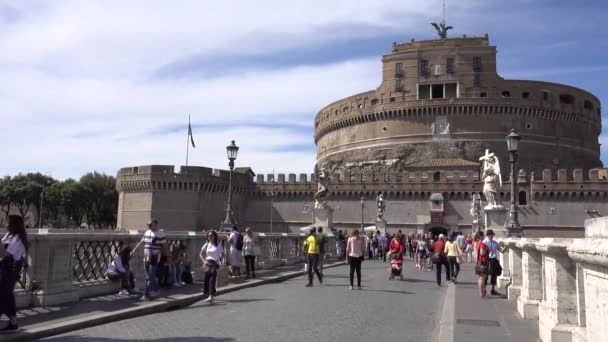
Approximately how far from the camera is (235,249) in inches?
561

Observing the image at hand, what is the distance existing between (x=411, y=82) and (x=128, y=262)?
54814mm

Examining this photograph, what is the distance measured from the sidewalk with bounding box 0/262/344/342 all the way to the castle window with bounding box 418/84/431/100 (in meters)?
53.0

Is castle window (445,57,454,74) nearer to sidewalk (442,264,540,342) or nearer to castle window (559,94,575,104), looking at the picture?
castle window (559,94,575,104)

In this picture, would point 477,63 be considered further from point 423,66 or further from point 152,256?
point 152,256

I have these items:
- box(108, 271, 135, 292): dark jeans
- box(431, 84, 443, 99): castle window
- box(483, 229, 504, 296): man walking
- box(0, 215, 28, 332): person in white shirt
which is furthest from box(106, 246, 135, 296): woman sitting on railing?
box(431, 84, 443, 99): castle window

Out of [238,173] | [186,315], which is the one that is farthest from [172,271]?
[238,173]

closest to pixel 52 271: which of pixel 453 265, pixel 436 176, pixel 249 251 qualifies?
pixel 249 251

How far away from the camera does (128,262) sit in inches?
412

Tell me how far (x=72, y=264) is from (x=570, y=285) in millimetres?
7466

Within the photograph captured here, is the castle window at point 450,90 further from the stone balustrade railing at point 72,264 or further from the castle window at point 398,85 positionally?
the stone balustrade railing at point 72,264

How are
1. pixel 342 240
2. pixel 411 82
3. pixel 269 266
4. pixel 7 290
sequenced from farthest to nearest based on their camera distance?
pixel 411 82, pixel 342 240, pixel 269 266, pixel 7 290

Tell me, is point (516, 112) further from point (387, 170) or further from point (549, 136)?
point (387, 170)

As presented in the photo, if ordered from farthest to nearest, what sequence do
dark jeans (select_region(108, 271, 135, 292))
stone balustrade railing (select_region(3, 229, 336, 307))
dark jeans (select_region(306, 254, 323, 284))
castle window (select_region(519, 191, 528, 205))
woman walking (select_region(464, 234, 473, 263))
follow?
1. castle window (select_region(519, 191, 528, 205))
2. woman walking (select_region(464, 234, 473, 263))
3. dark jeans (select_region(306, 254, 323, 284))
4. dark jeans (select_region(108, 271, 135, 292))
5. stone balustrade railing (select_region(3, 229, 336, 307))

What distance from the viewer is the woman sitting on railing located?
10.3m
